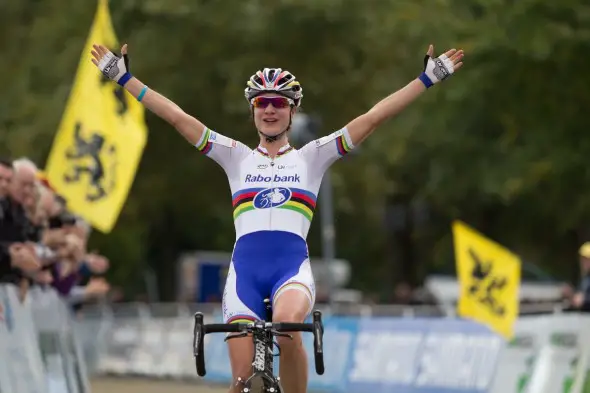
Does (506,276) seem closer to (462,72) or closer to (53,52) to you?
(462,72)

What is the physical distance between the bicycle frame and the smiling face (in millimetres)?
1366

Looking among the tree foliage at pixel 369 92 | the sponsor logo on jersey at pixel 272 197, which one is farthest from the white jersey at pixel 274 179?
the tree foliage at pixel 369 92

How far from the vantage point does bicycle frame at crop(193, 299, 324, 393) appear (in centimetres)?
813

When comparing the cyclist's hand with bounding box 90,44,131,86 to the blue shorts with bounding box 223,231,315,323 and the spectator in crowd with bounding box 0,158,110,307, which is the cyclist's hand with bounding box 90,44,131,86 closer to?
the blue shorts with bounding box 223,231,315,323

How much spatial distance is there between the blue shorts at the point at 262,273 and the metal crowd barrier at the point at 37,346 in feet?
9.75

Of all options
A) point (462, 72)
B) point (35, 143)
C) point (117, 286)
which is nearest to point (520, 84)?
point (462, 72)

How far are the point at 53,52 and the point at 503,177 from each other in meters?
11.0

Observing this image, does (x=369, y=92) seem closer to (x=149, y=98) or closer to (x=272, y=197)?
(x=149, y=98)

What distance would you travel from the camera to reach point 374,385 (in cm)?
2091

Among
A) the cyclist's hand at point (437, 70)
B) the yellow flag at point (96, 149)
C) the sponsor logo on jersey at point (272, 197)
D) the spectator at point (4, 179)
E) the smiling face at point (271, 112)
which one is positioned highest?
the yellow flag at point (96, 149)

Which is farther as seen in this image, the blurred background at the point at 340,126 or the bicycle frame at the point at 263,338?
the blurred background at the point at 340,126

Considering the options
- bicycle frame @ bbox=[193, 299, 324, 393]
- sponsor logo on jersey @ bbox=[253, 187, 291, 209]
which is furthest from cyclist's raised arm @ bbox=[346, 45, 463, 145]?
bicycle frame @ bbox=[193, 299, 324, 393]

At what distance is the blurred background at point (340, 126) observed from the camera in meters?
18.7

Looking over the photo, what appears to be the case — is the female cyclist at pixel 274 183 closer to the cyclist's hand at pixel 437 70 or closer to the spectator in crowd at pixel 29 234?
the cyclist's hand at pixel 437 70
